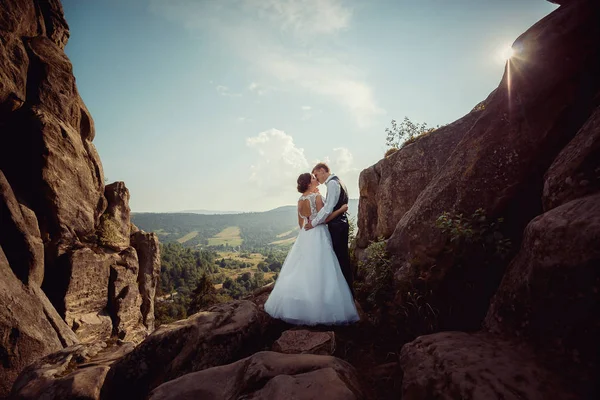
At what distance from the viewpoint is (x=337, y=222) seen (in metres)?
7.43

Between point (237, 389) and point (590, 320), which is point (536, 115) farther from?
point (237, 389)

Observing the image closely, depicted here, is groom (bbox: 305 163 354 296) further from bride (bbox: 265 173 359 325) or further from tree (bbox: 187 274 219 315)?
tree (bbox: 187 274 219 315)

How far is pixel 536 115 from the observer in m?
5.10

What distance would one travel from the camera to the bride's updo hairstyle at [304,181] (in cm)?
775

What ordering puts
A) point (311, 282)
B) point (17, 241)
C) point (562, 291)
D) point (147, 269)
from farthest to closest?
point (147, 269)
point (17, 241)
point (311, 282)
point (562, 291)

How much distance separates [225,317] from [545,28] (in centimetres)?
979

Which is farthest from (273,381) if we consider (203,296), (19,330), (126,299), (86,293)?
(203,296)

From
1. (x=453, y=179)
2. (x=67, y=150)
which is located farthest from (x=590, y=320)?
(x=67, y=150)

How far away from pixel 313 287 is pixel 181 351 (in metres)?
3.39

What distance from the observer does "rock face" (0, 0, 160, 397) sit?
1165 cm

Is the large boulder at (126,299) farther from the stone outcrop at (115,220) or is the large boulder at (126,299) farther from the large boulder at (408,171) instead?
the large boulder at (408,171)

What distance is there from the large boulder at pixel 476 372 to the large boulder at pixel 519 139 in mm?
1760

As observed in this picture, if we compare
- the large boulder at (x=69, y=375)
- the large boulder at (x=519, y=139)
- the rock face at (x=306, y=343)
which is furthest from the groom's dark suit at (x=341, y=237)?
the large boulder at (x=69, y=375)

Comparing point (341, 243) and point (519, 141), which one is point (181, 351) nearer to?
point (341, 243)
